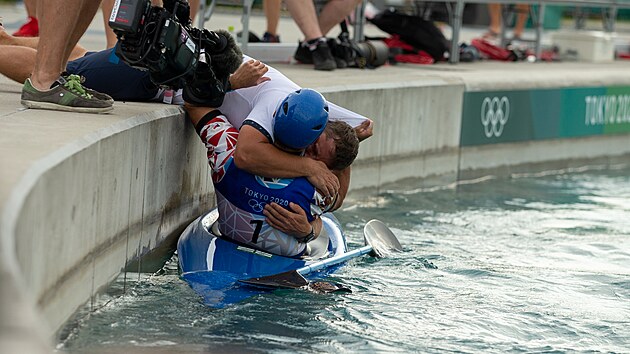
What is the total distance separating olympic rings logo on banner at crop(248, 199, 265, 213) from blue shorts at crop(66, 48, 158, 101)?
841 mm

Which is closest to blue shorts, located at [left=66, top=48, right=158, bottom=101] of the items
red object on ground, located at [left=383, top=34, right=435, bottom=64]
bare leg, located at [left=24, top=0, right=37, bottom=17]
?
bare leg, located at [left=24, top=0, right=37, bottom=17]

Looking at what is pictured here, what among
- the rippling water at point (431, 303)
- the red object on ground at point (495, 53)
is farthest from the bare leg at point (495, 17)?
the rippling water at point (431, 303)

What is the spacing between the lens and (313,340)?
5027 millimetres

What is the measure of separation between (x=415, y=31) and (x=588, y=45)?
3496 millimetres

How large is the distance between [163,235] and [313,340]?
151 centimetres

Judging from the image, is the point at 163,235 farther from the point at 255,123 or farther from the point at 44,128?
the point at 44,128

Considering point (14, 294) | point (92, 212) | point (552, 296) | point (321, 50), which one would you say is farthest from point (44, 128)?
point (321, 50)

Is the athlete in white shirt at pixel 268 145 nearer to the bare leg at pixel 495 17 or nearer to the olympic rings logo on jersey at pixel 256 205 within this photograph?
the olympic rings logo on jersey at pixel 256 205

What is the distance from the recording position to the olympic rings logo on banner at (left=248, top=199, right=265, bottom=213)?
19.9 feet

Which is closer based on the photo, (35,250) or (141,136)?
(35,250)

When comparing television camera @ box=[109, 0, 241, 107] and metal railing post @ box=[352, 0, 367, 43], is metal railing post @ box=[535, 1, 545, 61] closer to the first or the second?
metal railing post @ box=[352, 0, 367, 43]

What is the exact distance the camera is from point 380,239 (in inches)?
277

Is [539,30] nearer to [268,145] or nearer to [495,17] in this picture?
[495,17]

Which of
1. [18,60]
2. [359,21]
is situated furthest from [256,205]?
[359,21]
